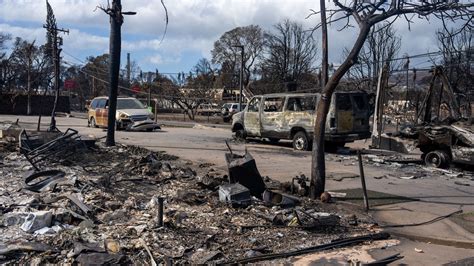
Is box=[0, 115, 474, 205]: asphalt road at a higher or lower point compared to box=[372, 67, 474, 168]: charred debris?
lower

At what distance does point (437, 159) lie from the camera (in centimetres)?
1528

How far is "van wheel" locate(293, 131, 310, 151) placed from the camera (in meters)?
18.6

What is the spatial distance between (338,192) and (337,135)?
740cm

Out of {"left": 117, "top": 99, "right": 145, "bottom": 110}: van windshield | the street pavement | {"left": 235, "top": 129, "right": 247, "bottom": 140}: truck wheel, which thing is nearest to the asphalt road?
the street pavement

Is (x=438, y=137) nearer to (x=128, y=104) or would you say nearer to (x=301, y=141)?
(x=301, y=141)

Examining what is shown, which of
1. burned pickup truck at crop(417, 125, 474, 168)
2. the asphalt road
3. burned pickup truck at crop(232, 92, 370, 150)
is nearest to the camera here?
the asphalt road

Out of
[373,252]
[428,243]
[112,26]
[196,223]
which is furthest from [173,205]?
[112,26]

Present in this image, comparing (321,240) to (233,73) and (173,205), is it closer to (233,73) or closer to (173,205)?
(173,205)

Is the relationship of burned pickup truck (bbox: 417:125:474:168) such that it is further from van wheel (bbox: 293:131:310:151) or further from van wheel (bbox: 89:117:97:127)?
van wheel (bbox: 89:117:97:127)

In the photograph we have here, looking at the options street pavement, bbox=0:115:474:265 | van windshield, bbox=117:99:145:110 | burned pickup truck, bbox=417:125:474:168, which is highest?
van windshield, bbox=117:99:145:110

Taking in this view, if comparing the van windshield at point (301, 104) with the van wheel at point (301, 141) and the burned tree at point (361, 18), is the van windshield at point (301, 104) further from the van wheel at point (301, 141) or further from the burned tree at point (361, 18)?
the burned tree at point (361, 18)

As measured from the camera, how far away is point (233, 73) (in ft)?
256

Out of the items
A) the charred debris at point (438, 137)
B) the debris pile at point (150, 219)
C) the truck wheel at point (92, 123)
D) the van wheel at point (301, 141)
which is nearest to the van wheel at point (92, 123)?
the truck wheel at point (92, 123)

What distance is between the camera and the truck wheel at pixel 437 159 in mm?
15070
